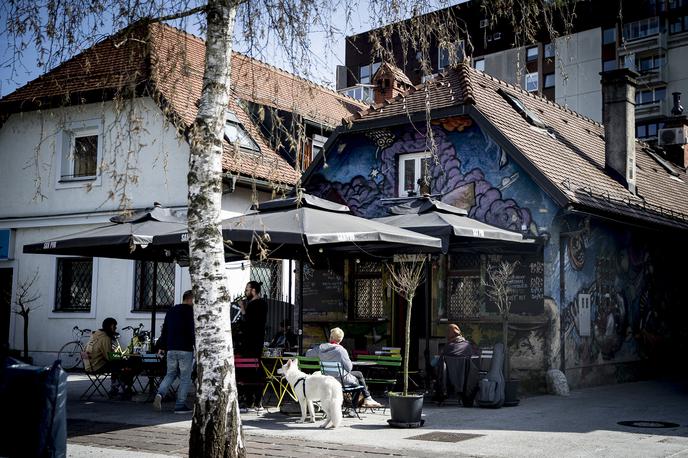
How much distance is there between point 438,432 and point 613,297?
892 cm

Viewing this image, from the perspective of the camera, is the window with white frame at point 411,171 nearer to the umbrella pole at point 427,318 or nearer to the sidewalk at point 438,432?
the umbrella pole at point 427,318

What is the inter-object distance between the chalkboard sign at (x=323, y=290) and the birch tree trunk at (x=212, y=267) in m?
11.0

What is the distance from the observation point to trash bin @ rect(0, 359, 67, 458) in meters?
6.69

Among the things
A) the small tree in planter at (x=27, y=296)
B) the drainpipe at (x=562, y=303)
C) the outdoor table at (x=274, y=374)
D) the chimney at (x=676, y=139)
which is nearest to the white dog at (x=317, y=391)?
the outdoor table at (x=274, y=374)

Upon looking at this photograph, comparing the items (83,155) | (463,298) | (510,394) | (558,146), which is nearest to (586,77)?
(558,146)

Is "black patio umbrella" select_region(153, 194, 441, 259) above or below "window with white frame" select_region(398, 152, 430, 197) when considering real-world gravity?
below

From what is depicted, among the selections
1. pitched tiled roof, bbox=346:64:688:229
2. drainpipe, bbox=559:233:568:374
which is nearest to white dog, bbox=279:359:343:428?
pitched tiled roof, bbox=346:64:688:229

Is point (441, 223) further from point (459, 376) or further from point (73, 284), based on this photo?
point (73, 284)

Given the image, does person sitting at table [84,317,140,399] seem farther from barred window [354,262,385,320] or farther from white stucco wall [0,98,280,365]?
white stucco wall [0,98,280,365]

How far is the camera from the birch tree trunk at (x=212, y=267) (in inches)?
283

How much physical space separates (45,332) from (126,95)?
15677 mm

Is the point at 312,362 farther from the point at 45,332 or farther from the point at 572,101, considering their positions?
the point at 572,101

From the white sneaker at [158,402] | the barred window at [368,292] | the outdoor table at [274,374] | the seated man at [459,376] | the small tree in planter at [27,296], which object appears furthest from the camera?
the small tree in planter at [27,296]

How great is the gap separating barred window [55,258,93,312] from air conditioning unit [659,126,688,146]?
19.1m
